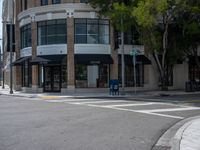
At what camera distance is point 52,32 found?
37688mm

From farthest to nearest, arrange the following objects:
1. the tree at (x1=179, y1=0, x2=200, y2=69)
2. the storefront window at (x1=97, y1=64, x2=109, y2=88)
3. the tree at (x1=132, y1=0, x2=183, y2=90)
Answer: the storefront window at (x1=97, y1=64, x2=109, y2=88) < the tree at (x1=179, y1=0, x2=200, y2=69) < the tree at (x1=132, y1=0, x2=183, y2=90)

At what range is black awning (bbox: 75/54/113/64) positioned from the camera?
119ft

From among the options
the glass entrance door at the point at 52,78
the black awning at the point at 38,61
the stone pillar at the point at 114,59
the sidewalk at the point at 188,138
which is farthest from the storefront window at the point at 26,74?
the sidewalk at the point at 188,138

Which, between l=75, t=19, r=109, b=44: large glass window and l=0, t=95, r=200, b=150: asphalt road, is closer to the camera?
l=0, t=95, r=200, b=150: asphalt road

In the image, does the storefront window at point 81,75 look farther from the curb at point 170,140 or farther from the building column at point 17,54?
the curb at point 170,140

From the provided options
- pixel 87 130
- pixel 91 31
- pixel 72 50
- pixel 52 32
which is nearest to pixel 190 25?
Result: pixel 91 31

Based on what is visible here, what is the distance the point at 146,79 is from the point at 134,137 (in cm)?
2885

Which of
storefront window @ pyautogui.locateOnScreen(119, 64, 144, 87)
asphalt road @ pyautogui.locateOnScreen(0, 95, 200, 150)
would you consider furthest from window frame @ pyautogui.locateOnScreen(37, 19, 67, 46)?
asphalt road @ pyautogui.locateOnScreen(0, 95, 200, 150)

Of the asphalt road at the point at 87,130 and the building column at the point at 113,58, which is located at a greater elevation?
the building column at the point at 113,58

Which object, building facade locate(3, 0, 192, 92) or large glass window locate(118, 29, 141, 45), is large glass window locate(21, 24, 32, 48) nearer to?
building facade locate(3, 0, 192, 92)

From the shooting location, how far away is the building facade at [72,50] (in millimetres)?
36781

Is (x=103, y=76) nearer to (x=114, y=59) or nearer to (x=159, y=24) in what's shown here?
(x=114, y=59)

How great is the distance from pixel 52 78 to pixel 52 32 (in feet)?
13.6

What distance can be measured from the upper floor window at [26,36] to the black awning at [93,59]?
235 inches
